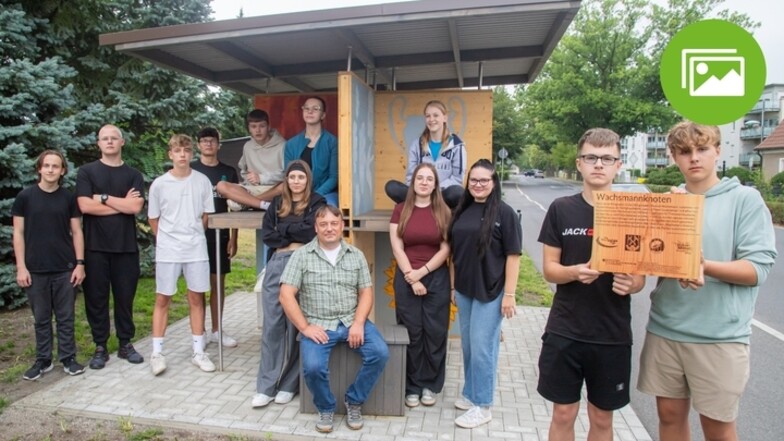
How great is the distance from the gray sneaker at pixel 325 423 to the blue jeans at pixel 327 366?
0.11 ft

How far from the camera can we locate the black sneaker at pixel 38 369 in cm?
475

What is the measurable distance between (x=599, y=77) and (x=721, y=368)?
41.5 meters

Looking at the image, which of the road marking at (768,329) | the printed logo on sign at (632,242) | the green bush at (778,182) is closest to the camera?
the printed logo on sign at (632,242)

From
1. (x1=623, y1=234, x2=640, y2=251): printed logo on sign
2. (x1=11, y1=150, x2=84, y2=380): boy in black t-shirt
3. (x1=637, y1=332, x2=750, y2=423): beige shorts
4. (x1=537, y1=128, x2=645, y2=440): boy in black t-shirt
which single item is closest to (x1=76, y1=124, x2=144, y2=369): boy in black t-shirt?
(x1=11, y1=150, x2=84, y2=380): boy in black t-shirt

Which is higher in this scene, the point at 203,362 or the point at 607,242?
the point at 607,242

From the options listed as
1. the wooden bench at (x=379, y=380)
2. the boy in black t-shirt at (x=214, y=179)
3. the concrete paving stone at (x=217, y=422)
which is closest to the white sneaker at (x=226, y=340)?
the boy in black t-shirt at (x=214, y=179)

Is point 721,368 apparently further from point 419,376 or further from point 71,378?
point 71,378

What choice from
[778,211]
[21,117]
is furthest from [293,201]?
[778,211]

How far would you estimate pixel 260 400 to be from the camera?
13.9ft

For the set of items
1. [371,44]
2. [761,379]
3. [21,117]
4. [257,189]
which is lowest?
[761,379]

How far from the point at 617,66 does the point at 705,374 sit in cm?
4120

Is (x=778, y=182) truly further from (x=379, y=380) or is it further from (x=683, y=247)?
(x=683, y=247)

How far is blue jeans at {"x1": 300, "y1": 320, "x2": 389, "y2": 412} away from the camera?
377 centimetres

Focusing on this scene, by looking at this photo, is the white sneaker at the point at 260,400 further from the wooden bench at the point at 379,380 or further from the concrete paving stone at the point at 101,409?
the concrete paving stone at the point at 101,409
